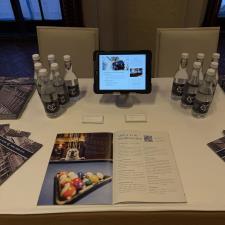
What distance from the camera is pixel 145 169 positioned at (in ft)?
2.66

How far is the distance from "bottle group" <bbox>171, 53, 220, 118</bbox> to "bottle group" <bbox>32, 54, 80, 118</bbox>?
46 centimetres

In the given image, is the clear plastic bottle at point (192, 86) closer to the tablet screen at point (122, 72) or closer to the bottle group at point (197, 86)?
the bottle group at point (197, 86)

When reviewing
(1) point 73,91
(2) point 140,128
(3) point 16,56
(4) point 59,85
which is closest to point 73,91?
(1) point 73,91

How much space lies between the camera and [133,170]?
0.81 meters

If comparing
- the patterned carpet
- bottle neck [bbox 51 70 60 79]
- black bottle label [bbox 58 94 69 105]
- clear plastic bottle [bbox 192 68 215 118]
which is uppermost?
bottle neck [bbox 51 70 60 79]

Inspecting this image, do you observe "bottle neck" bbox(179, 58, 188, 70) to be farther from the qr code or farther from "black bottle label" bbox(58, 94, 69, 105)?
"black bottle label" bbox(58, 94, 69, 105)

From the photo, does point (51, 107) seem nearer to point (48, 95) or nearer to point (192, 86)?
point (48, 95)

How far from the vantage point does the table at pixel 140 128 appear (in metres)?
0.71

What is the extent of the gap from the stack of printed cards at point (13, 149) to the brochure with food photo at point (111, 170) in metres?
0.09

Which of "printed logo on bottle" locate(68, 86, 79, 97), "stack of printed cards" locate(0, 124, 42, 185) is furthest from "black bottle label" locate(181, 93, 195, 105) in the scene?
"stack of printed cards" locate(0, 124, 42, 185)

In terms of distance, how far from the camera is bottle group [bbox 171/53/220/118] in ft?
3.27

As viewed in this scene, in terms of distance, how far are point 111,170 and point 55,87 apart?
44cm

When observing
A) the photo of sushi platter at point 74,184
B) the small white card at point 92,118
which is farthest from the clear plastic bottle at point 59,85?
the photo of sushi platter at point 74,184

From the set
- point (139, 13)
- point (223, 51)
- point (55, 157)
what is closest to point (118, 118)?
point (55, 157)
